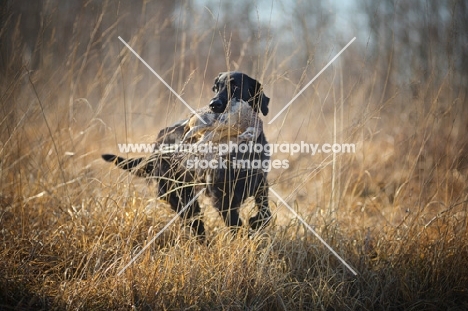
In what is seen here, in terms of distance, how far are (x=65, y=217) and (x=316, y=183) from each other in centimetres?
263

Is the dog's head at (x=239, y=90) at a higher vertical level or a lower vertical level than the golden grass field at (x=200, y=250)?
higher

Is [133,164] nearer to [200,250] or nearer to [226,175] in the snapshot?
Result: [226,175]

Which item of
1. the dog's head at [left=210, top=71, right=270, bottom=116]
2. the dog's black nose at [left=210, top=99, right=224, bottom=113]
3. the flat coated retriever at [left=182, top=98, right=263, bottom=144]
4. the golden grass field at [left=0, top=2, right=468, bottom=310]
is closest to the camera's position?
the golden grass field at [left=0, top=2, right=468, bottom=310]

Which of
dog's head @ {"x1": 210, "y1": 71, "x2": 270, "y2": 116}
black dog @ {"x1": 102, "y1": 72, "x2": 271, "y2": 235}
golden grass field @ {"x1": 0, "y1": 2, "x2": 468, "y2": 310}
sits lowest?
golden grass field @ {"x1": 0, "y1": 2, "x2": 468, "y2": 310}

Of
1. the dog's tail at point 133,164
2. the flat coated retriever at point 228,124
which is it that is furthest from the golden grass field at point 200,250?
the flat coated retriever at point 228,124

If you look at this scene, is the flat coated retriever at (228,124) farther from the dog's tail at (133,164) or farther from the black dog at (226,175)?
the dog's tail at (133,164)

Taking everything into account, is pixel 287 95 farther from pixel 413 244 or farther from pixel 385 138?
pixel 413 244

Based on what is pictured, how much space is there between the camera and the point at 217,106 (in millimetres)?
2615

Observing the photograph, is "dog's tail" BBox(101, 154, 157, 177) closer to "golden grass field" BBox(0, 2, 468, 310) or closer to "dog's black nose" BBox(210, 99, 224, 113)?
"golden grass field" BBox(0, 2, 468, 310)

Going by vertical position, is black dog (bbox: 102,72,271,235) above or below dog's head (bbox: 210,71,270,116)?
below

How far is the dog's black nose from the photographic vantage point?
8.54ft

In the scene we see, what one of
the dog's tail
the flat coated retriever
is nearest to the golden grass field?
the dog's tail

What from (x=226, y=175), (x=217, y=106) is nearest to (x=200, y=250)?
(x=226, y=175)

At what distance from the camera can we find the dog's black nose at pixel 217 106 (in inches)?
103
